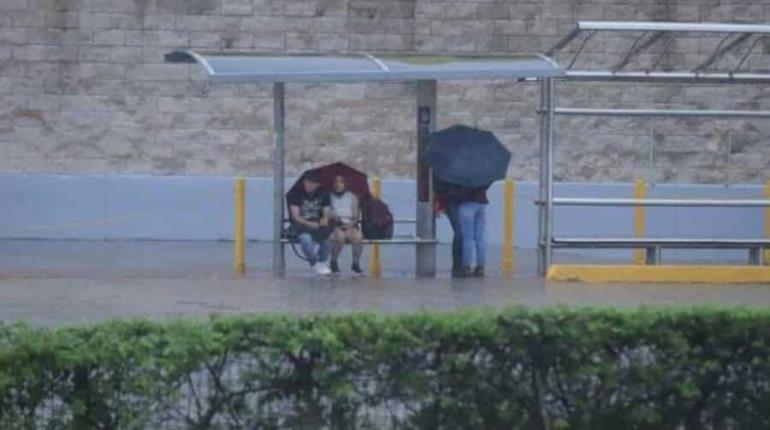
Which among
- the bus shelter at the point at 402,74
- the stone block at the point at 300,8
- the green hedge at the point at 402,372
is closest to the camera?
the green hedge at the point at 402,372

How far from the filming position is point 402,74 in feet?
61.3

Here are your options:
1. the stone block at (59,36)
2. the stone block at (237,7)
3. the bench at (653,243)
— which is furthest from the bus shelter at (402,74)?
the stone block at (59,36)

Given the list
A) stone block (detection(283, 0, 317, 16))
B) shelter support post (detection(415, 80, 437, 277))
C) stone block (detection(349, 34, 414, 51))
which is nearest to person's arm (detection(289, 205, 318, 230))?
shelter support post (detection(415, 80, 437, 277))

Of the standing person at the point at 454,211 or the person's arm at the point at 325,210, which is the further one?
the standing person at the point at 454,211

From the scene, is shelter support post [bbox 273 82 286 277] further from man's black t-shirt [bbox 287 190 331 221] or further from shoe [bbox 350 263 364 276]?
shoe [bbox 350 263 364 276]

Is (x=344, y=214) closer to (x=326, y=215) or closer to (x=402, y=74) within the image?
(x=326, y=215)

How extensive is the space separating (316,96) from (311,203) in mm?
6229

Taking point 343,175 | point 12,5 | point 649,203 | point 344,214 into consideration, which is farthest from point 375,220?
point 12,5

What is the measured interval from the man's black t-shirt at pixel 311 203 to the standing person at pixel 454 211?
130 cm

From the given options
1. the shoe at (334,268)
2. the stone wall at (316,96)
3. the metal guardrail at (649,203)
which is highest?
the stone wall at (316,96)

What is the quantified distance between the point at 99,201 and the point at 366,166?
3764 millimetres

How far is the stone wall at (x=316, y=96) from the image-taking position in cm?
2511

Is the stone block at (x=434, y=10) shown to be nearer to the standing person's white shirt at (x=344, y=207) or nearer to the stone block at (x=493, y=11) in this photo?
the stone block at (x=493, y=11)

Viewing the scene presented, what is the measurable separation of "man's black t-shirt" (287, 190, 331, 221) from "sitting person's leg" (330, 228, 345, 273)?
0.80 ft
